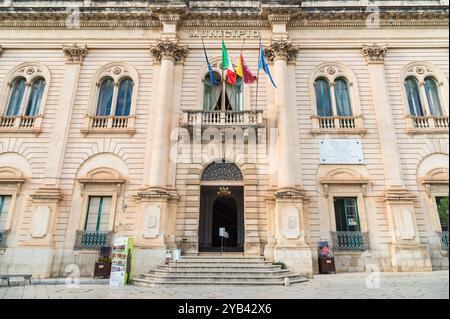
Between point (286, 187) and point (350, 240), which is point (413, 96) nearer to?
point (350, 240)

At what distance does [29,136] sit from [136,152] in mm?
5397

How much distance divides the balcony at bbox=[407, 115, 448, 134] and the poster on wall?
540 inches

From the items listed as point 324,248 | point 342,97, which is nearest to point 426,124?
point 342,97

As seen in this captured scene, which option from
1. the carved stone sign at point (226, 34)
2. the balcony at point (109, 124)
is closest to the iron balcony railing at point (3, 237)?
the balcony at point (109, 124)

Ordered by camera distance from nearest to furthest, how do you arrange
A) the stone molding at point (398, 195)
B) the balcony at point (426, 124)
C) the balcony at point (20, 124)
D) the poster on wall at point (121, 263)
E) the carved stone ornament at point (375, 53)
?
the poster on wall at point (121, 263)
the stone molding at point (398, 195)
the balcony at point (426, 124)
the balcony at point (20, 124)
the carved stone ornament at point (375, 53)

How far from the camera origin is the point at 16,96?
50.3 feet

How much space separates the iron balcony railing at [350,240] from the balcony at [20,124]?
1496cm

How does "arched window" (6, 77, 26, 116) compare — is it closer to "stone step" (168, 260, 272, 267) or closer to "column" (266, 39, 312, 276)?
"stone step" (168, 260, 272, 267)

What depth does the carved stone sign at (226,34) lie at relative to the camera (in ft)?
52.0

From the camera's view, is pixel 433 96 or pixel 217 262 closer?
pixel 217 262

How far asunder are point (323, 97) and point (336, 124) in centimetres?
179

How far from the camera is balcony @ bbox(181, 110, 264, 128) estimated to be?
13.7 meters

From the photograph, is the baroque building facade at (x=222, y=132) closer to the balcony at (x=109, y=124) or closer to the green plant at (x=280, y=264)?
the balcony at (x=109, y=124)

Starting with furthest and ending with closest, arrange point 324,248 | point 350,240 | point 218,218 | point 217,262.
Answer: point 218,218
point 350,240
point 324,248
point 217,262
